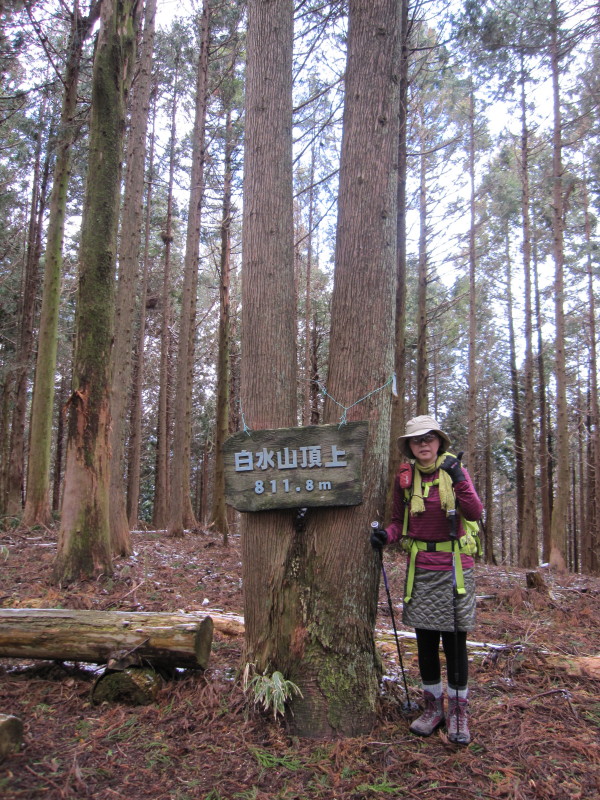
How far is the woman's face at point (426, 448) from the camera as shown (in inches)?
135

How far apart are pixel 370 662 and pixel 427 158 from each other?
51.6 feet

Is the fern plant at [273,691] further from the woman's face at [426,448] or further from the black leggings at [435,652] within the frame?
the woman's face at [426,448]

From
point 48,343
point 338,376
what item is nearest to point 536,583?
point 338,376

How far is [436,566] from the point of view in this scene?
10.9 ft

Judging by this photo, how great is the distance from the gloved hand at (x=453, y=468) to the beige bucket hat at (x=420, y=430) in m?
0.13

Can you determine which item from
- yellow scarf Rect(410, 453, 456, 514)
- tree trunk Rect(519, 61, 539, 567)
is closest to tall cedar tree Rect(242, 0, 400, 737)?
yellow scarf Rect(410, 453, 456, 514)

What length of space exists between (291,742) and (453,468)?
1903 mm

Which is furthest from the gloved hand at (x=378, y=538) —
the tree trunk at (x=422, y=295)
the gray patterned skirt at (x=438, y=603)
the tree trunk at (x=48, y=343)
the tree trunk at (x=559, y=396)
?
the tree trunk at (x=422, y=295)

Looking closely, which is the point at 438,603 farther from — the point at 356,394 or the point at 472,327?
the point at 472,327

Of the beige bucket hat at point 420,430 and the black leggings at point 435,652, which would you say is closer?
the black leggings at point 435,652

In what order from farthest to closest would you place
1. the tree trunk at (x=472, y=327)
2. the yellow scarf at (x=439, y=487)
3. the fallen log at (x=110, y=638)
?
the tree trunk at (x=472, y=327) < the fallen log at (x=110, y=638) < the yellow scarf at (x=439, y=487)

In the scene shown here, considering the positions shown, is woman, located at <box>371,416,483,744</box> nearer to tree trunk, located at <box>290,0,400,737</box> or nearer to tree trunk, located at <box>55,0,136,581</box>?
tree trunk, located at <box>290,0,400,737</box>

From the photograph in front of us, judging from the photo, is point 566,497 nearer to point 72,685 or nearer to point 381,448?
point 381,448

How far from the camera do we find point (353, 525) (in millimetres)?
3352
